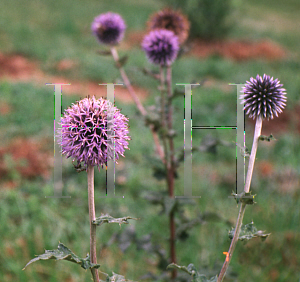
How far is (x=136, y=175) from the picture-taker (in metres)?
3.89

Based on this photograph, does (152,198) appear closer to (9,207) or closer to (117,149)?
(117,149)

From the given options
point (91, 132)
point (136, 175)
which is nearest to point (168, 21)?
point (91, 132)

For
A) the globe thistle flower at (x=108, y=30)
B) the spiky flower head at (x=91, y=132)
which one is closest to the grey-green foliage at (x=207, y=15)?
the globe thistle flower at (x=108, y=30)

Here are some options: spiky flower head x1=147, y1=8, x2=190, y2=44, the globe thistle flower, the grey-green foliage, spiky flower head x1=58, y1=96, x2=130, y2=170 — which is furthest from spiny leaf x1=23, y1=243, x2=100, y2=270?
the grey-green foliage

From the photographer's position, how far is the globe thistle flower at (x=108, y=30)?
2.32m

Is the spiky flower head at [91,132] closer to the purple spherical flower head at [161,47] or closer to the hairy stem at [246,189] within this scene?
the hairy stem at [246,189]

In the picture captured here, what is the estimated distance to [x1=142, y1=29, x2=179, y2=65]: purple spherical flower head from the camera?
2.13 meters

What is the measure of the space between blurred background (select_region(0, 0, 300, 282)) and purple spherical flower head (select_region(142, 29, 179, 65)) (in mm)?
97

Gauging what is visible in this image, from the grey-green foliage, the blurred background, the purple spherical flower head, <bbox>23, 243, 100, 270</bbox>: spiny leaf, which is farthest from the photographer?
the grey-green foliage

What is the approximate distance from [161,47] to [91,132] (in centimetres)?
126

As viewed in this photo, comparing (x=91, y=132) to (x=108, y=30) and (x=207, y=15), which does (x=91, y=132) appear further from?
(x=207, y=15)

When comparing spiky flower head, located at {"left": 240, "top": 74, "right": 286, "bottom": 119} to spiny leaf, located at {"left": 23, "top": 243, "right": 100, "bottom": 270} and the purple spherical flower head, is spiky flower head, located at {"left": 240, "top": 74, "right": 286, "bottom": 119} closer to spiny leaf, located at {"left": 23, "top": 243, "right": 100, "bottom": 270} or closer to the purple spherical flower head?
spiny leaf, located at {"left": 23, "top": 243, "right": 100, "bottom": 270}

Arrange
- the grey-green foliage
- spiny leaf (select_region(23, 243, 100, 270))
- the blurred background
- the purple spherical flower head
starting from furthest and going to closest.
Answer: the grey-green foliage < the blurred background < the purple spherical flower head < spiny leaf (select_region(23, 243, 100, 270))

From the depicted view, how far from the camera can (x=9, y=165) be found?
362 centimetres
